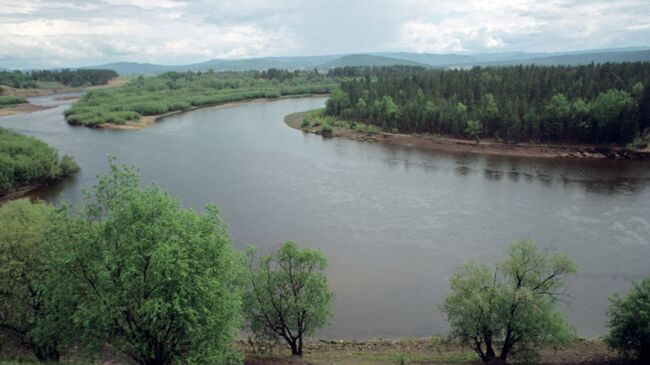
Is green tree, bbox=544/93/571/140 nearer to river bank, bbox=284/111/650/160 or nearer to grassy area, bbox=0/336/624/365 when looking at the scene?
river bank, bbox=284/111/650/160

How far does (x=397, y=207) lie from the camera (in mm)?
37438

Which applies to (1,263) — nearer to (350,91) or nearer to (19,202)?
(19,202)

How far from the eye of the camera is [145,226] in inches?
A: 469

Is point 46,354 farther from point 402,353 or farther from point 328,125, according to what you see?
point 328,125

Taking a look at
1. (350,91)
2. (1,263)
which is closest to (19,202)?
(1,263)

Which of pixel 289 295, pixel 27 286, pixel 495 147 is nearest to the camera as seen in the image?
pixel 27 286

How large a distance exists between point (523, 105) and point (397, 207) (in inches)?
1268

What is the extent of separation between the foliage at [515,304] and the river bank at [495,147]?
4256cm

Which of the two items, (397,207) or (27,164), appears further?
(27,164)

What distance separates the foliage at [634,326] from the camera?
16156 millimetres

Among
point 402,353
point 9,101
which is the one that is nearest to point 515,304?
point 402,353

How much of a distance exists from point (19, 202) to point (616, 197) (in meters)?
42.0

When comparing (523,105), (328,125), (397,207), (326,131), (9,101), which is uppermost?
(523,105)

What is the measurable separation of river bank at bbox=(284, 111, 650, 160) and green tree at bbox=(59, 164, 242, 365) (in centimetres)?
5111
